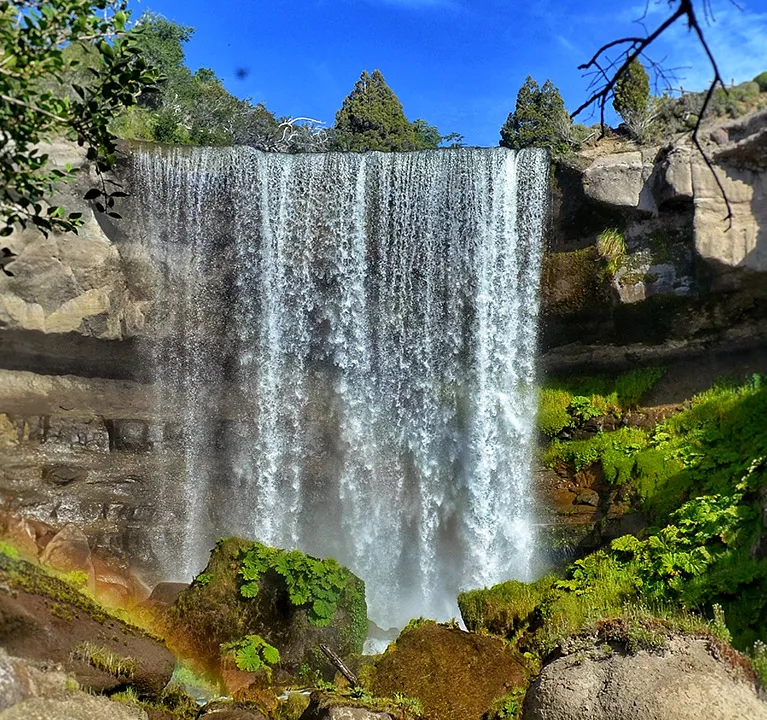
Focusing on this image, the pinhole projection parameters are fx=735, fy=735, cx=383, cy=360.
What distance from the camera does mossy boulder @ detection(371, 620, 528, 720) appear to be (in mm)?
7363

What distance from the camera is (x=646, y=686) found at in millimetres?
4562

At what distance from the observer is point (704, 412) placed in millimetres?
14586

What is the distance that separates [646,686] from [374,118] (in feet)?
111

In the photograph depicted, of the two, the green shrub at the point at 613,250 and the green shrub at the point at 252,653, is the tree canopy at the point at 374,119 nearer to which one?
the green shrub at the point at 613,250

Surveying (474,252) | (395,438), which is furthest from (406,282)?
(395,438)

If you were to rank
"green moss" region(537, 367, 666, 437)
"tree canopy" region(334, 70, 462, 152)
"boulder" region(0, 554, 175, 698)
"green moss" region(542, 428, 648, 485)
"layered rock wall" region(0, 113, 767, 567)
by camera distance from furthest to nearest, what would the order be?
"tree canopy" region(334, 70, 462, 152) < "green moss" region(537, 367, 666, 437) < "layered rock wall" region(0, 113, 767, 567) < "green moss" region(542, 428, 648, 485) < "boulder" region(0, 554, 175, 698)

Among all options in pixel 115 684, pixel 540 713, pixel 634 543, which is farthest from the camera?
pixel 634 543

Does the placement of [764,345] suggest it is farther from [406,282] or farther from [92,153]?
[92,153]

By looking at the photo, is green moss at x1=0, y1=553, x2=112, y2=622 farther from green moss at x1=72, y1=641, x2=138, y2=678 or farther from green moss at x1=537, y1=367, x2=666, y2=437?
green moss at x1=537, y1=367, x2=666, y2=437

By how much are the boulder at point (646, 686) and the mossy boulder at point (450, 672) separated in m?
2.11

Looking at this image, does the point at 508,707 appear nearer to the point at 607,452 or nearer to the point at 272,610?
the point at 272,610

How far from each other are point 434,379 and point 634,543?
694 cm

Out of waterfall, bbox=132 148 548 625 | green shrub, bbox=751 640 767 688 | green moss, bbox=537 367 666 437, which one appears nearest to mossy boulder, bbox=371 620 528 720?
green shrub, bbox=751 640 767 688

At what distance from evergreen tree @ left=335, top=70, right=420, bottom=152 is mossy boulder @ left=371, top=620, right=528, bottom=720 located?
28.3m
